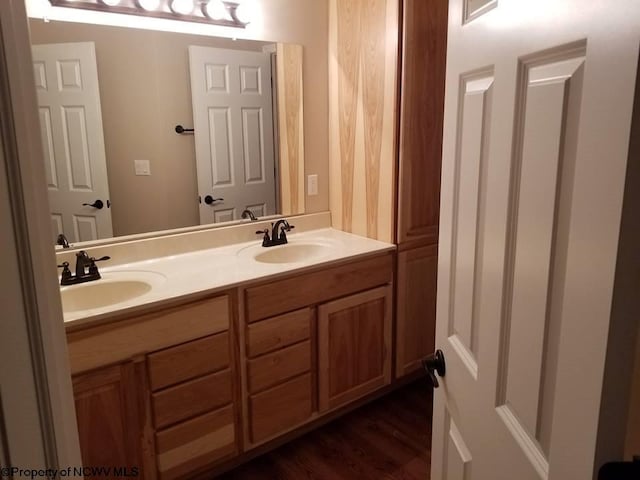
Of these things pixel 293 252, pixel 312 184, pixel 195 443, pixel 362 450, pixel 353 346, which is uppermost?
pixel 312 184

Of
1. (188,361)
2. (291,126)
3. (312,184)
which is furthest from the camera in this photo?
(312,184)

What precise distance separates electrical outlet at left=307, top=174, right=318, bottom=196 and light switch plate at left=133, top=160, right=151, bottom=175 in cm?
85

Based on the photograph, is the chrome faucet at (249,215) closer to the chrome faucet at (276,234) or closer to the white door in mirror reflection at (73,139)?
the chrome faucet at (276,234)

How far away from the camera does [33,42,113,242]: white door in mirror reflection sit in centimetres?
183

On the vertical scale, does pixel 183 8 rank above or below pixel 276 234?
above

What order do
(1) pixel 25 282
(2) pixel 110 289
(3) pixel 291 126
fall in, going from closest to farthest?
(1) pixel 25 282 < (2) pixel 110 289 < (3) pixel 291 126

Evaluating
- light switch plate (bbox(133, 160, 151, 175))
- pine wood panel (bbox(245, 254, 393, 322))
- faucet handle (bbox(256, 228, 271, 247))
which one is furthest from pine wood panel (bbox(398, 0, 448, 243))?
light switch plate (bbox(133, 160, 151, 175))

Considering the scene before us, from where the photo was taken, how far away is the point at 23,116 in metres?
0.51

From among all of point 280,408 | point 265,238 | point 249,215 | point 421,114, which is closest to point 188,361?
point 280,408

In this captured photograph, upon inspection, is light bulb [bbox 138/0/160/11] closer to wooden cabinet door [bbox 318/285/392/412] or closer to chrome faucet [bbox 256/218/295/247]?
chrome faucet [bbox 256/218/295/247]

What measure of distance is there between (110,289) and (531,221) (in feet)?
5.36

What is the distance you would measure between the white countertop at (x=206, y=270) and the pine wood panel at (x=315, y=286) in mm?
48

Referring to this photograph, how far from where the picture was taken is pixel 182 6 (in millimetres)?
2057

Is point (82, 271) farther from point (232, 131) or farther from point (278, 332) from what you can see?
point (232, 131)
